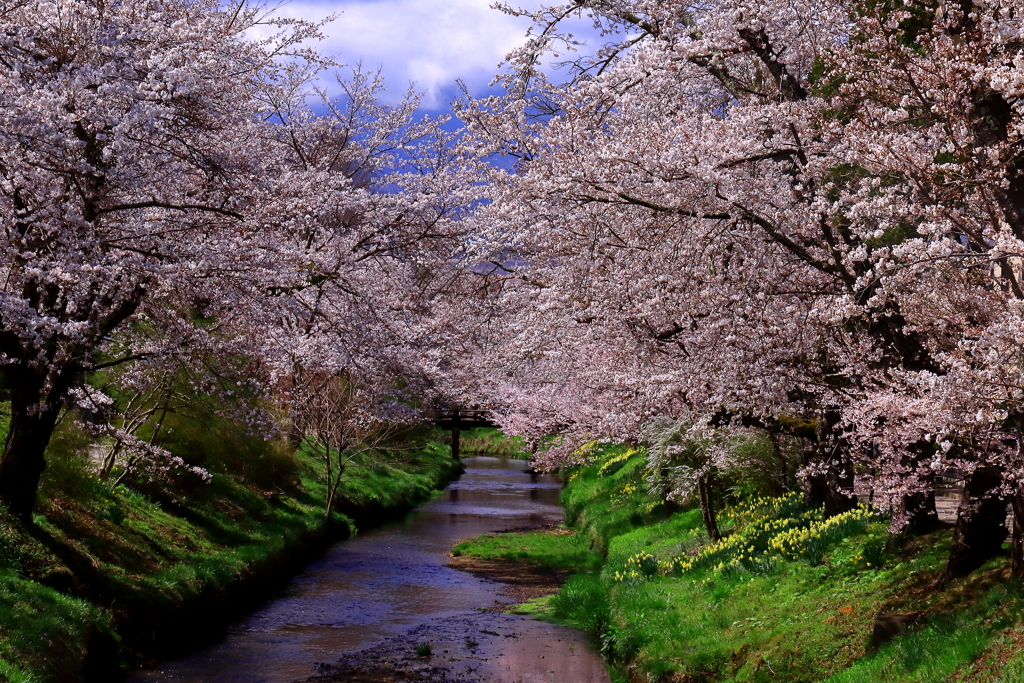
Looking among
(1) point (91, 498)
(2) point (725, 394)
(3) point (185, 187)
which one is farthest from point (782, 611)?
(1) point (91, 498)

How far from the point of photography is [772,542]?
12859 millimetres

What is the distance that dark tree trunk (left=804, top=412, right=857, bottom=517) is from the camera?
11797 millimetres

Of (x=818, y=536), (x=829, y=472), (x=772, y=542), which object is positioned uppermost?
(x=829, y=472)

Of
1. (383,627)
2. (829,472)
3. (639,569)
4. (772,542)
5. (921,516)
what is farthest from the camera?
(639,569)

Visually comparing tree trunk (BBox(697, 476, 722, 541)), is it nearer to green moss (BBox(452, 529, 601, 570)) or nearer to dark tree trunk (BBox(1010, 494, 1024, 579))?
green moss (BBox(452, 529, 601, 570))

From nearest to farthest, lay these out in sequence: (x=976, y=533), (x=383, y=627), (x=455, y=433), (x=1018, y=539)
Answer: (x=1018, y=539) → (x=976, y=533) → (x=383, y=627) → (x=455, y=433)

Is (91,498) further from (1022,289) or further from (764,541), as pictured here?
(1022,289)

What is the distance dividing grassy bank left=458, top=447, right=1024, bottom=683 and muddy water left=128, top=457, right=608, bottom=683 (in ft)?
3.54

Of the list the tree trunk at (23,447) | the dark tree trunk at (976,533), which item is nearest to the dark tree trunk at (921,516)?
the dark tree trunk at (976,533)

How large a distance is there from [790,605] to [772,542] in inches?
89.4

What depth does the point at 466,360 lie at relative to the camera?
36.9m

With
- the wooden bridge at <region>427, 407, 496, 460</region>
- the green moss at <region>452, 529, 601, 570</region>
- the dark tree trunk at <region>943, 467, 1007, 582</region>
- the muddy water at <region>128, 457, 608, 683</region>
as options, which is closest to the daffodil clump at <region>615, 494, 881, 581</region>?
the dark tree trunk at <region>943, 467, 1007, 582</region>

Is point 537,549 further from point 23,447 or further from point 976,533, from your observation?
point 976,533

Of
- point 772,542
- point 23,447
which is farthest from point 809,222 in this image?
point 23,447
